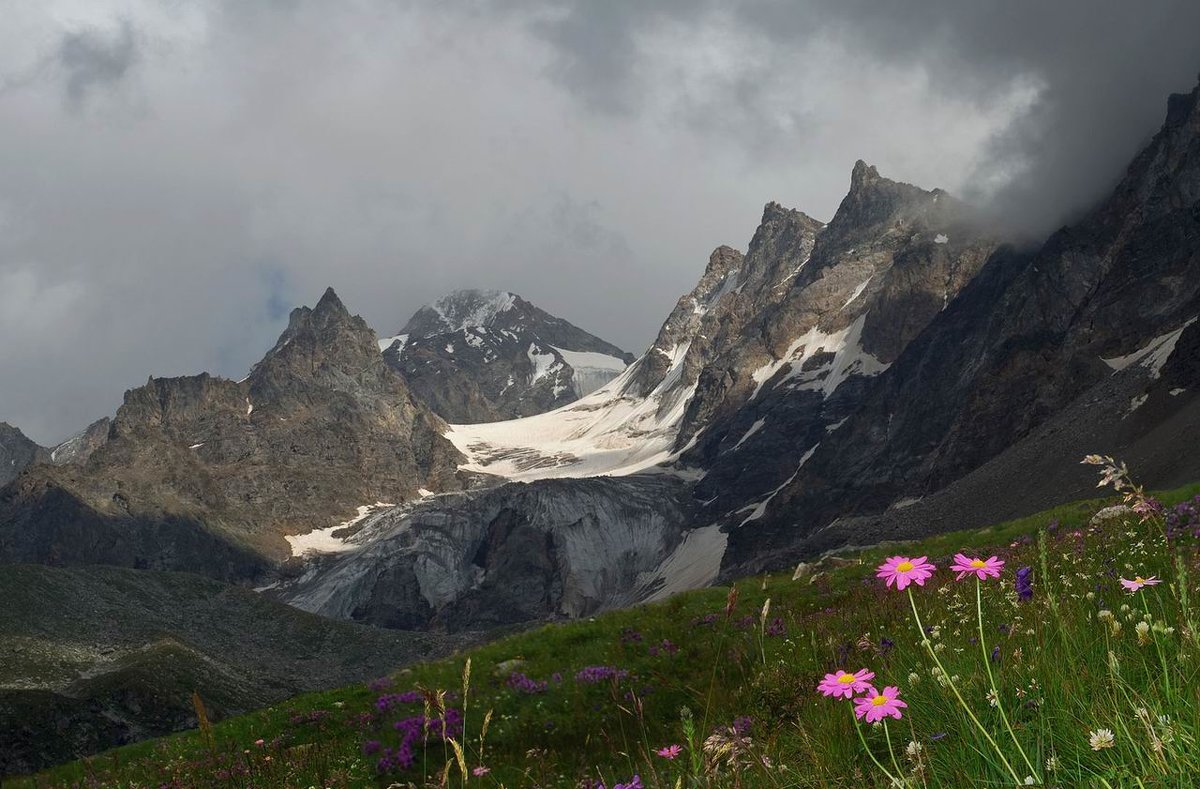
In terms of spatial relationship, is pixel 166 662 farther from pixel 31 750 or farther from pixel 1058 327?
pixel 1058 327

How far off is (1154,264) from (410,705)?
18779cm

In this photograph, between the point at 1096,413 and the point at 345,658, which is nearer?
the point at 1096,413

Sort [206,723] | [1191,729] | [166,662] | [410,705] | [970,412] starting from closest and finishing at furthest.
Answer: [1191,729] → [206,723] → [410,705] → [166,662] → [970,412]

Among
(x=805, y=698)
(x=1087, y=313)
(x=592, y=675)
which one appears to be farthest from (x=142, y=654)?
(x=1087, y=313)

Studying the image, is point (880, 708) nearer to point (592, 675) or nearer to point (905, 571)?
point (905, 571)

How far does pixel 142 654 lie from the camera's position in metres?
102

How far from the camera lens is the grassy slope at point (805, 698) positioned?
10.5 feet

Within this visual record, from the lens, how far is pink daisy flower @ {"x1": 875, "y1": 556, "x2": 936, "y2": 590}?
261 centimetres

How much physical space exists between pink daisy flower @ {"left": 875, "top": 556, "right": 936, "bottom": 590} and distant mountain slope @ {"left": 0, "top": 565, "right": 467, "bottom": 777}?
8056cm

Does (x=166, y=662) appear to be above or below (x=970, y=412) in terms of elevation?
below

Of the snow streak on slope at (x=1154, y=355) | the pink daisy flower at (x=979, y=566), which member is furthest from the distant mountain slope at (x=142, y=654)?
the snow streak on slope at (x=1154, y=355)

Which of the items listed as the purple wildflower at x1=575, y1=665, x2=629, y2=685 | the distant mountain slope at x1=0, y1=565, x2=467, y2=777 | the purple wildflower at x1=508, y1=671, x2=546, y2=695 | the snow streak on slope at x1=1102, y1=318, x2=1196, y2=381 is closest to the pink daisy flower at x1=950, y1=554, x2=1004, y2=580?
the purple wildflower at x1=575, y1=665, x2=629, y2=685

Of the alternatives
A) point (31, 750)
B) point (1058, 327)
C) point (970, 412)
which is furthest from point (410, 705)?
point (1058, 327)

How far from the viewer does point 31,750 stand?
68438mm
